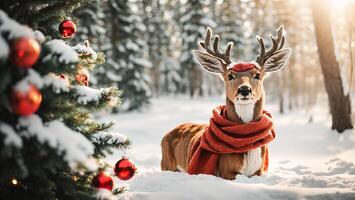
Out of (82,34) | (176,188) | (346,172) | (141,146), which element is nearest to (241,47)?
(82,34)

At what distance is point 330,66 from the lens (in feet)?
32.1

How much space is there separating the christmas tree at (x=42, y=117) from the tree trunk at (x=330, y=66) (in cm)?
771

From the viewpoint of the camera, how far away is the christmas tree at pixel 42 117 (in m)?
2.45

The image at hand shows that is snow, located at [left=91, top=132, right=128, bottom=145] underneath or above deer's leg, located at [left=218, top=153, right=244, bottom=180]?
above

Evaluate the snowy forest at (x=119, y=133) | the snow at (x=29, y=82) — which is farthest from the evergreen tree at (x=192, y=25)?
the snow at (x=29, y=82)

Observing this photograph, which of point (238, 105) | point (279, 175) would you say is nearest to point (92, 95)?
point (238, 105)

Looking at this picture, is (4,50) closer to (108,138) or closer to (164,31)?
(108,138)

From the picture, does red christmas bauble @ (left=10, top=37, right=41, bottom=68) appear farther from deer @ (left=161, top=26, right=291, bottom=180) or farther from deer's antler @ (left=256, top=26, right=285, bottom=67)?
deer's antler @ (left=256, top=26, right=285, bottom=67)

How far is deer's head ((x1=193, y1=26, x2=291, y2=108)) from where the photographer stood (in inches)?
202

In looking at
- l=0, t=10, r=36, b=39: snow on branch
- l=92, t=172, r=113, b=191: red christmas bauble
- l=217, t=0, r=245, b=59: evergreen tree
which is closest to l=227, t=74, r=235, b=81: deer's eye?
l=92, t=172, r=113, b=191: red christmas bauble

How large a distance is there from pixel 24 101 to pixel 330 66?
8722 millimetres

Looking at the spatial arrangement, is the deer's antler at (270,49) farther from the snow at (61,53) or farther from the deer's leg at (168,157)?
the snow at (61,53)

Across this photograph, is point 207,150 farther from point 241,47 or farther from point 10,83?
point 241,47

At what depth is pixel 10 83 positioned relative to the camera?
8.29ft
